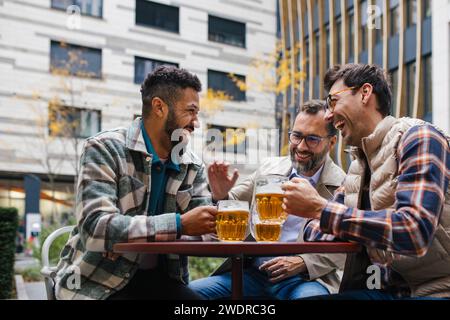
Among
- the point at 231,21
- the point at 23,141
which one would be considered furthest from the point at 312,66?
the point at 23,141

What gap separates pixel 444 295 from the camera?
1590 millimetres

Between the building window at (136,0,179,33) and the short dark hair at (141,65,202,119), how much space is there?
13261 millimetres

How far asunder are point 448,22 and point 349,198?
6.96 m

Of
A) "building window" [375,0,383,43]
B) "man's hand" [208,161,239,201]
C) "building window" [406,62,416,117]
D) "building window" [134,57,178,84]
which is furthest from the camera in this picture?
"building window" [134,57,178,84]

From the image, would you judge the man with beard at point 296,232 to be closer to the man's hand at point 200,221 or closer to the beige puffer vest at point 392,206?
the man's hand at point 200,221

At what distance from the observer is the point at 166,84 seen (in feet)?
6.86

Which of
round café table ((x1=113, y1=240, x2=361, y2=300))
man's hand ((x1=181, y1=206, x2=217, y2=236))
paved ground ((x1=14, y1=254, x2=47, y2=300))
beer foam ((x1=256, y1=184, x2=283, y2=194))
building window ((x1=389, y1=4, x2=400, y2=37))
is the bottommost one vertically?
paved ground ((x1=14, y1=254, x2=47, y2=300))

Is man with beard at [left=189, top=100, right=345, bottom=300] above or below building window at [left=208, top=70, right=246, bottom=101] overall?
below

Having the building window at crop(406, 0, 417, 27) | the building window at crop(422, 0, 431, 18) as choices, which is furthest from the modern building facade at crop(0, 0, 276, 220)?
the building window at crop(422, 0, 431, 18)

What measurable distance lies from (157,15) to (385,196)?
562 inches

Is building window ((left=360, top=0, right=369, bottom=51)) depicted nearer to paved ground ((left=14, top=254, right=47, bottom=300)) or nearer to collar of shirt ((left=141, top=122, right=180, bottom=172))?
paved ground ((left=14, top=254, right=47, bottom=300))

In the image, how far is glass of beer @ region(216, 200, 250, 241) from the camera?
1.62 meters

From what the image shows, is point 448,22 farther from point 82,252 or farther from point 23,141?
point 23,141

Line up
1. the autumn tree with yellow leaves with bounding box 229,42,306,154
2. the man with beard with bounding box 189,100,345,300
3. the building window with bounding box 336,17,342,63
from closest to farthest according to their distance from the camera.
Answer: the man with beard with bounding box 189,100,345,300 → the building window with bounding box 336,17,342,63 → the autumn tree with yellow leaves with bounding box 229,42,306,154
